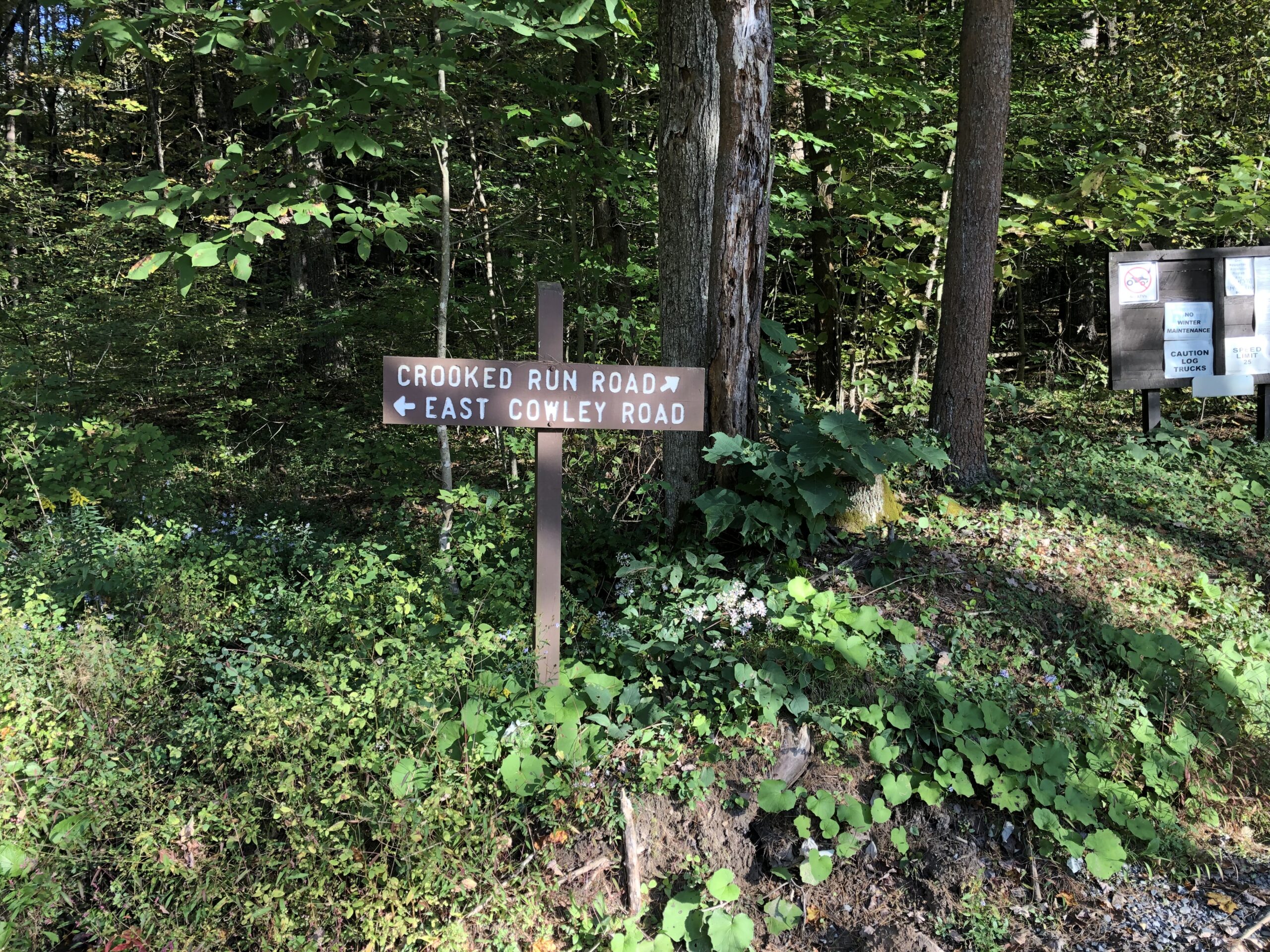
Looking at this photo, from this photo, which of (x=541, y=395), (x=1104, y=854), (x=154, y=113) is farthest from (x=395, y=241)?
(x=154, y=113)

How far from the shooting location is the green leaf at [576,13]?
10.7ft

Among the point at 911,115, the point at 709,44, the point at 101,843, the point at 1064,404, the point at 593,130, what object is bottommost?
the point at 101,843

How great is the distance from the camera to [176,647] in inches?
140

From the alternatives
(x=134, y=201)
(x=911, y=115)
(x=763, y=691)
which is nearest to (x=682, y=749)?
(x=763, y=691)

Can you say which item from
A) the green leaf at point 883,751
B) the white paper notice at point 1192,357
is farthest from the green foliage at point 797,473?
the white paper notice at point 1192,357

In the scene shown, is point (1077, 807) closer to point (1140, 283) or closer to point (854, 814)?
point (854, 814)

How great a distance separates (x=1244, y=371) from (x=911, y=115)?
4053 millimetres

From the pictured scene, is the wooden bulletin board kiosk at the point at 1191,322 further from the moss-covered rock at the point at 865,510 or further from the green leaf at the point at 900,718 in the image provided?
the green leaf at the point at 900,718

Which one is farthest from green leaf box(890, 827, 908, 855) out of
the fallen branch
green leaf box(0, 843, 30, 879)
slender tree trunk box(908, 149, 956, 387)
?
slender tree trunk box(908, 149, 956, 387)

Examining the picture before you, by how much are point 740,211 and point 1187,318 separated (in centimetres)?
506

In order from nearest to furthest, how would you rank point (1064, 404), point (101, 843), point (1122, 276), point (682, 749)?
point (101, 843) → point (682, 749) → point (1122, 276) → point (1064, 404)

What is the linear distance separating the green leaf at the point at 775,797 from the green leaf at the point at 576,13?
10.4 feet

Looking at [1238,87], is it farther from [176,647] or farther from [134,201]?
[176,647]

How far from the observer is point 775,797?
2922mm
